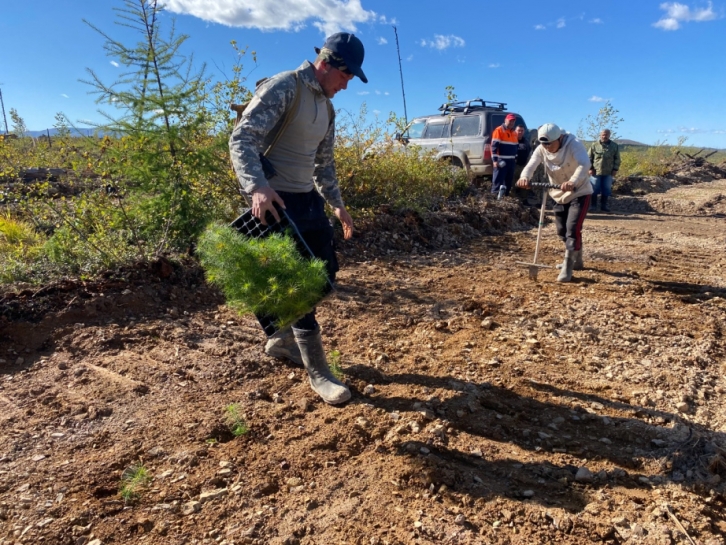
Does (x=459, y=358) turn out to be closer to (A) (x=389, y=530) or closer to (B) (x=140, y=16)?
(A) (x=389, y=530)

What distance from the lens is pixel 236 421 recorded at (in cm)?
256

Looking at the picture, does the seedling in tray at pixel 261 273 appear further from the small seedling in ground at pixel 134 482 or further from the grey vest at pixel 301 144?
the small seedling in ground at pixel 134 482

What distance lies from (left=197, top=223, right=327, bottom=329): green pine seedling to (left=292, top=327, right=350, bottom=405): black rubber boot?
0.51 m

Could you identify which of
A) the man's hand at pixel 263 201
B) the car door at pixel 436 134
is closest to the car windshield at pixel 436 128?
the car door at pixel 436 134

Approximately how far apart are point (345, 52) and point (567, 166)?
3.47 metres

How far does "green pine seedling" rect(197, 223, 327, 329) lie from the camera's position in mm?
2160

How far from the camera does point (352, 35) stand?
2.40 meters

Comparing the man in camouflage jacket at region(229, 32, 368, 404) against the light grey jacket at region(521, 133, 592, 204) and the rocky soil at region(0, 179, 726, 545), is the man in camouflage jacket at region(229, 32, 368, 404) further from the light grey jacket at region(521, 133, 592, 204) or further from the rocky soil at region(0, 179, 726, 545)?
the light grey jacket at region(521, 133, 592, 204)

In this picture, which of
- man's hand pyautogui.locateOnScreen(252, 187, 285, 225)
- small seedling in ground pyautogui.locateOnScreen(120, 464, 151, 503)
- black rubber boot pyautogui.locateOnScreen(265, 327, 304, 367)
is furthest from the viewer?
black rubber boot pyautogui.locateOnScreen(265, 327, 304, 367)

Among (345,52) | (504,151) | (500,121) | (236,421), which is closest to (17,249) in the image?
(236,421)

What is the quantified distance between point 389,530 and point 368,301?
8.77 feet

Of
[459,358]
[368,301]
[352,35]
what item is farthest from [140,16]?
[459,358]

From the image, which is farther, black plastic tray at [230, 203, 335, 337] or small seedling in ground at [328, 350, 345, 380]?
small seedling in ground at [328, 350, 345, 380]

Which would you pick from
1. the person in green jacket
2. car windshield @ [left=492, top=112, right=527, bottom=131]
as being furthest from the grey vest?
the person in green jacket
